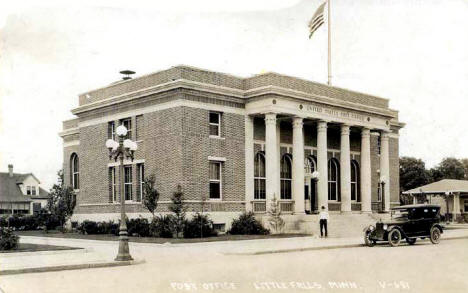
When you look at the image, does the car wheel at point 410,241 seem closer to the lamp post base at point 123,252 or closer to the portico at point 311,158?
the portico at point 311,158

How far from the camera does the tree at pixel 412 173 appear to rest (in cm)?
8594

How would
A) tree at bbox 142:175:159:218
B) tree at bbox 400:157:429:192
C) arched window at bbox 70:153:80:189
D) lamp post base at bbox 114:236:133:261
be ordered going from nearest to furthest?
lamp post base at bbox 114:236:133:261
tree at bbox 142:175:159:218
arched window at bbox 70:153:80:189
tree at bbox 400:157:429:192

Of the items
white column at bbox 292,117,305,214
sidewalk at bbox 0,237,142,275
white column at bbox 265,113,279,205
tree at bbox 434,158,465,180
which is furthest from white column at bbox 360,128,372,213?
tree at bbox 434,158,465,180

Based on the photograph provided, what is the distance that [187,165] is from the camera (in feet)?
102

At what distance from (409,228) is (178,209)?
10944 mm

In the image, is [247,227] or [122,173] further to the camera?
[247,227]

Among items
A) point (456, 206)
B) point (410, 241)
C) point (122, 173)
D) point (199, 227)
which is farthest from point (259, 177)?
point (456, 206)

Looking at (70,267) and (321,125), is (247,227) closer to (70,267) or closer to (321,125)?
(321,125)

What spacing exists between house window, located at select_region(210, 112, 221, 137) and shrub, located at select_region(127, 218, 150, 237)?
600 cm

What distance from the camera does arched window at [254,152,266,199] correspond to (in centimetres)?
3475

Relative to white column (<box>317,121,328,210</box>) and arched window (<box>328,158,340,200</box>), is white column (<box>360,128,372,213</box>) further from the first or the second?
white column (<box>317,121,328,210</box>)

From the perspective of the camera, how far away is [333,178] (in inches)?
1591

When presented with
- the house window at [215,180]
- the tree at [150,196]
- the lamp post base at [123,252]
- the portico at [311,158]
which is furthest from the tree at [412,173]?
the lamp post base at [123,252]

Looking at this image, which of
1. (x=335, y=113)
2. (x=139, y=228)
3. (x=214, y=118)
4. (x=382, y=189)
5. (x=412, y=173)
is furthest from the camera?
(x=412, y=173)
